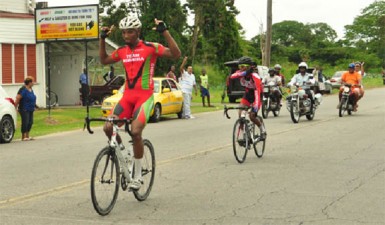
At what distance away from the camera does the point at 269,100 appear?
957 inches

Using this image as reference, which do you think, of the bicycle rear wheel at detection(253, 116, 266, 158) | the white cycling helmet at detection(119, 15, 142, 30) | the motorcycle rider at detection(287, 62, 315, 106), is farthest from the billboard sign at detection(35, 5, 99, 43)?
the white cycling helmet at detection(119, 15, 142, 30)

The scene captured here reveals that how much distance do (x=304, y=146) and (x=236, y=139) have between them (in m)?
3.09

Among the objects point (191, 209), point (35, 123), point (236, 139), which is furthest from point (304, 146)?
point (35, 123)

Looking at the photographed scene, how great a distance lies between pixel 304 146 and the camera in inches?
589

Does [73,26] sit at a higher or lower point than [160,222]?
higher

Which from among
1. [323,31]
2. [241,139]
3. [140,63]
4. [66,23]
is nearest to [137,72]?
[140,63]

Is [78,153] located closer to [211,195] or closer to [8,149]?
[8,149]

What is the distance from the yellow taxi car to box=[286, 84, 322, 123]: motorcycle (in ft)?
13.9

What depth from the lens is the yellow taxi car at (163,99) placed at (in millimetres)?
23516

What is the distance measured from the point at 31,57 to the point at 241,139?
19543 mm

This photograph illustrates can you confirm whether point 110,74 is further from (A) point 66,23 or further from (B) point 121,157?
(B) point 121,157

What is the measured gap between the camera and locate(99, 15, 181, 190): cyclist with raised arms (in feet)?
26.8

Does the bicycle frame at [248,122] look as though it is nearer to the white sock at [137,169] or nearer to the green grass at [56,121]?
the white sock at [137,169]

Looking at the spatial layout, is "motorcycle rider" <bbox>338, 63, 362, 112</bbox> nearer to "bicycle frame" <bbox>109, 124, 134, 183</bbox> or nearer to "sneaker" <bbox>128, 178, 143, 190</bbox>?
"sneaker" <bbox>128, 178, 143, 190</bbox>
